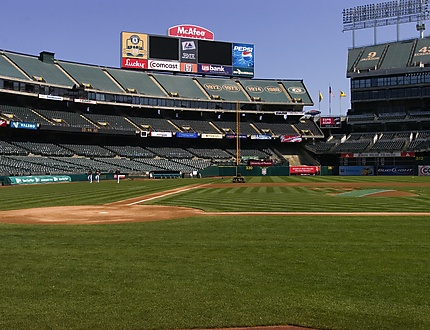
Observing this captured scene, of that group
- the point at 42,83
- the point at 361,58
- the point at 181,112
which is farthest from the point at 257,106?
the point at 42,83

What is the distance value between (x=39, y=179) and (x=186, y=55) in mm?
42014

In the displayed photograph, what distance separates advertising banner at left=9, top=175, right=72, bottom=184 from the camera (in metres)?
45.5

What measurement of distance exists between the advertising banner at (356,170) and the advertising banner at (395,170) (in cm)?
141

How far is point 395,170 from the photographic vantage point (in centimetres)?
6875

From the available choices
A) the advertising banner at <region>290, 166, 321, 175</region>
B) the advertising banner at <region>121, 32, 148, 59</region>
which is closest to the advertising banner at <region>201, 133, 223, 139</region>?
the advertising banner at <region>290, 166, 321, 175</region>

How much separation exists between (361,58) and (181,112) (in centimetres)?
3728

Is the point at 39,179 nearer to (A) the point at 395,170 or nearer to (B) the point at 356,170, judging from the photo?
(B) the point at 356,170

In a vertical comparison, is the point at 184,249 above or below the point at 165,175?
below

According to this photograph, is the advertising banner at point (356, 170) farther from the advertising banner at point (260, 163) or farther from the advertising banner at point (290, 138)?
the advertising banner at point (260, 163)

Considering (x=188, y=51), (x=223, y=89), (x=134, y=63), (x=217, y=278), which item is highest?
(x=188, y=51)

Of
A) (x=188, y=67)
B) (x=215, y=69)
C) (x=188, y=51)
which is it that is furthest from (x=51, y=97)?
(x=215, y=69)

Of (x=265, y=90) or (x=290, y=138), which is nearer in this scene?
(x=290, y=138)

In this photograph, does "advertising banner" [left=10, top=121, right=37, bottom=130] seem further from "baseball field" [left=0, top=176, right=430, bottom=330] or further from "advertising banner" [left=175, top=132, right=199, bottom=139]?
"baseball field" [left=0, top=176, right=430, bottom=330]

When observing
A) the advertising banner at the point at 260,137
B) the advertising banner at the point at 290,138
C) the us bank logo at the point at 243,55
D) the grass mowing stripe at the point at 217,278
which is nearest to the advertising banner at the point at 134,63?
the us bank logo at the point at 243,55
